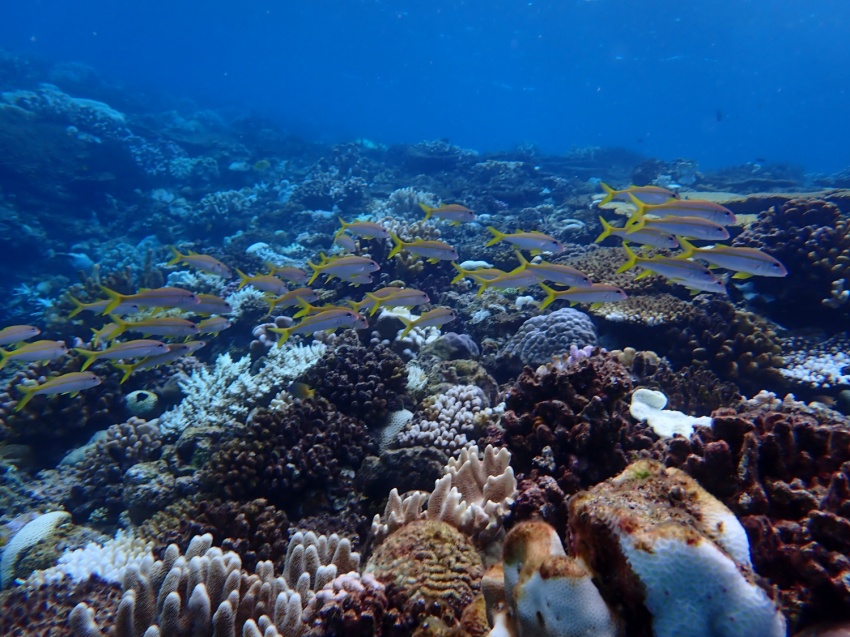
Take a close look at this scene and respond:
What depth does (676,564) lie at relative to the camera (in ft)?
4.96

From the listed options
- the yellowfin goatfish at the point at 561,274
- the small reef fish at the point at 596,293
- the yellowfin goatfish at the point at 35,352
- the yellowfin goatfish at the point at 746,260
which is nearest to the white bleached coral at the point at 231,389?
the yellowfin goatfish at the point at 35,352

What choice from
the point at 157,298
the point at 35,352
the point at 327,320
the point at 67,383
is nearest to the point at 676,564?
the point at 327,320

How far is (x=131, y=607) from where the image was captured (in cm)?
270

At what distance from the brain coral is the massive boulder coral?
4.64m

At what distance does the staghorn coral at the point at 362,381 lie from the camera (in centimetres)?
570

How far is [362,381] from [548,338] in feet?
9.59

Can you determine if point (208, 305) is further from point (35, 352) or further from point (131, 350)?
point (35, 352)

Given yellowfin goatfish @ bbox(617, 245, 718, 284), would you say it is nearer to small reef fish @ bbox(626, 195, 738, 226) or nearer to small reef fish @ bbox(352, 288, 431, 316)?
small reef fish @ bbox(626, 195, 738, 226)

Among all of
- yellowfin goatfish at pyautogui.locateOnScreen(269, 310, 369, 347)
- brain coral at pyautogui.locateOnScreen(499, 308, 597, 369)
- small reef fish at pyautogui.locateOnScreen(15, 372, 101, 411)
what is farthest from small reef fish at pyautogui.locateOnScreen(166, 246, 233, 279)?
brain coral at pyautogui.locateOnScreen(499, 308, 597, 369)

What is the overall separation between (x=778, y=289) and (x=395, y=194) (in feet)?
42.8

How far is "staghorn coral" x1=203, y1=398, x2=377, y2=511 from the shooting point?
15.3ft

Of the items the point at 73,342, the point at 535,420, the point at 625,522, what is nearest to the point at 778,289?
the point at 535,420

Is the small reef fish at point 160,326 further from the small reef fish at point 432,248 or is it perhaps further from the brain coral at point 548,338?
the brain coral at point 548,338

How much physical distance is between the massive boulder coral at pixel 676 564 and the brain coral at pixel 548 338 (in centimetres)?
464
